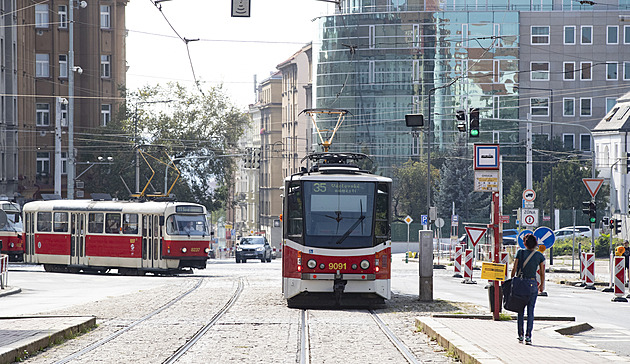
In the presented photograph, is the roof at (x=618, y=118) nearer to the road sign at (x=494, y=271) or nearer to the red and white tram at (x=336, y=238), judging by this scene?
the red and white tram at (x=336, y=238)

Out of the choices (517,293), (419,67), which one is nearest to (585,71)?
(419,67)

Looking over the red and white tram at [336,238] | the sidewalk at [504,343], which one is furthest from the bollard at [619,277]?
the sidewalk at [504,343]

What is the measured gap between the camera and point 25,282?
1245 inches

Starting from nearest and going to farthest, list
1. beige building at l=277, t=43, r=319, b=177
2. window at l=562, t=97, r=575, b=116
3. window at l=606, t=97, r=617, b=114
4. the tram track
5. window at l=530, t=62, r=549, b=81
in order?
1. the tram track
2. window at l=530, t=62, r=549, b=81
3. window at l=606, t=97, r=617, b=114
4. window at l=562, t=97, r=575, b=116
5. beige building at l=277, t=43, r=319, b=177

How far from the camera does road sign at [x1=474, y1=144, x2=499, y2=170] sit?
55.5 ft

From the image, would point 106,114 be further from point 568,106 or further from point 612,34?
point 612,34

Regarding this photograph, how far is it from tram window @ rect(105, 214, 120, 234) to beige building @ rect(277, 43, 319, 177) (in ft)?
249

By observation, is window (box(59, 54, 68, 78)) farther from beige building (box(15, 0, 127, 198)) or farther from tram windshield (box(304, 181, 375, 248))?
tram windshield (box(304, 181, 375, 248))

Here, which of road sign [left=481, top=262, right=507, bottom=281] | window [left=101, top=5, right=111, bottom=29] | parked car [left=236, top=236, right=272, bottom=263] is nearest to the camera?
road sign [left=481, top=262, right=507, bottom=281]

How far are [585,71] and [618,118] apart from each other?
631cm

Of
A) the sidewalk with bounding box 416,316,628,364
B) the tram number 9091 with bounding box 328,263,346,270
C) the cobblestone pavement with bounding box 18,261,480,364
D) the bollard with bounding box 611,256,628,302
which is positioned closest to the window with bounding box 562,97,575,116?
the bollard with bounding box 611,256,628,302

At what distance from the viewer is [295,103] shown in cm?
12731

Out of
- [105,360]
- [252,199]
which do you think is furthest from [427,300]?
[252,199]

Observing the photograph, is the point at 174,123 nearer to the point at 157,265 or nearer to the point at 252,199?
the point at 157,265
